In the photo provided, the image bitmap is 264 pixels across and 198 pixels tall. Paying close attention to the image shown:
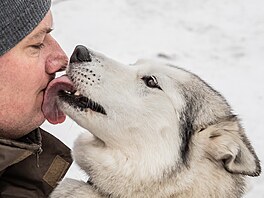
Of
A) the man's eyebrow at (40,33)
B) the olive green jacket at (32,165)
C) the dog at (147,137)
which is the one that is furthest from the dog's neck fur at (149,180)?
the man's eyebrow at (40,33)

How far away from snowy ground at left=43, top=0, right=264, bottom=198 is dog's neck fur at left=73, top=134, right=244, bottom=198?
88.7 inches

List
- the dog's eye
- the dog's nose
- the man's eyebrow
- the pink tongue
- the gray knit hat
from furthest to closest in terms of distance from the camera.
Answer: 1. the dog's eye
2. the dog's nose
3. the pink tongue
4. the man's eyebrow
5. the gray knit hat

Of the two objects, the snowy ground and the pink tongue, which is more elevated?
the pink tongue

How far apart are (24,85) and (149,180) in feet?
2.25

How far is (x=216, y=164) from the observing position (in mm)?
2881

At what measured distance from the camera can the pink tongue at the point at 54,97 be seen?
2805mm

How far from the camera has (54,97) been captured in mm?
2852

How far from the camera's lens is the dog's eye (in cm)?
305

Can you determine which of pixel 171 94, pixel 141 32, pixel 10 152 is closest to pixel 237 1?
pixel 141 32

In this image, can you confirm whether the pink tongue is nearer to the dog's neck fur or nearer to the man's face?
the man's face

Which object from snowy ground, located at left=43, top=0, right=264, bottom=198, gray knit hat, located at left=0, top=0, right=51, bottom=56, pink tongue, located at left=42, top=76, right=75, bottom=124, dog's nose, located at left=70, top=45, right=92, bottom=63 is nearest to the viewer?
gray knit hat, located at left=0, top=0, right=51, bottom=56

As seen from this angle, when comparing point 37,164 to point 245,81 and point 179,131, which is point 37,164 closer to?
point 179,131

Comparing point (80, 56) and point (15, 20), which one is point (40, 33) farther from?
point (80, 56)

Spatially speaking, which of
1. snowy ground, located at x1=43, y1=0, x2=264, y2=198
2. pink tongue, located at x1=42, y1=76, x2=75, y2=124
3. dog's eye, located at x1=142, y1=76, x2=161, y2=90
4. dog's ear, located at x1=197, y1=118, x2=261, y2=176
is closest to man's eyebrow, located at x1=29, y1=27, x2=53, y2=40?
pink tongue, located at x1=42, y1=76, x2=75, y2=124
